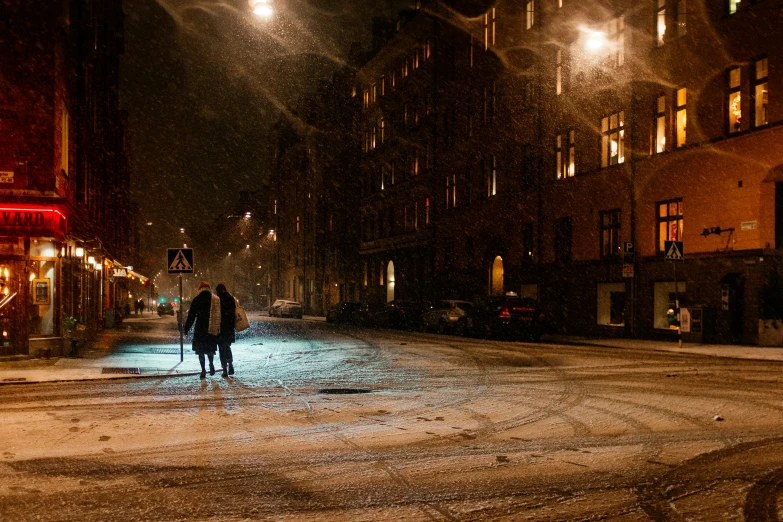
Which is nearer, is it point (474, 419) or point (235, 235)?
point (474, 419)

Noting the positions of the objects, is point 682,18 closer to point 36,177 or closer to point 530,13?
point 530,13

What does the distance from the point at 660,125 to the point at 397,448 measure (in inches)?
1033

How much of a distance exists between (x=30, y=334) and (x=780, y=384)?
53.3 ft

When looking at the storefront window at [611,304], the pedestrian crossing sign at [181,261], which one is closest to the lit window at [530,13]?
the storefront window at [611,304]

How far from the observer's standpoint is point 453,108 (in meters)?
50.9

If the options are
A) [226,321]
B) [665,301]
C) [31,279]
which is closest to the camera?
[226,321]

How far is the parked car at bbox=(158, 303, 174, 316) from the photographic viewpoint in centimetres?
6700

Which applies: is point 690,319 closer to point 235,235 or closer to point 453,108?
point 453,108

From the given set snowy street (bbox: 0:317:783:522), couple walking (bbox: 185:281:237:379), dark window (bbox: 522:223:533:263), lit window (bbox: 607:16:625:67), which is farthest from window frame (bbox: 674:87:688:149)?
couple walking (bbox: 185:281:237:379)

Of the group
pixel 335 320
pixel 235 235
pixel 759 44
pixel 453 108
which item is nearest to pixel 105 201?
pixel 335 320

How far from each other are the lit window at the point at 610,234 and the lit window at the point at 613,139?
2.15 meters

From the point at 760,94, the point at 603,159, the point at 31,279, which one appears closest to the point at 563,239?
the point at 603,159

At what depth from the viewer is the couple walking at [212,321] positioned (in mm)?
15289

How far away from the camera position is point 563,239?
37.9m
